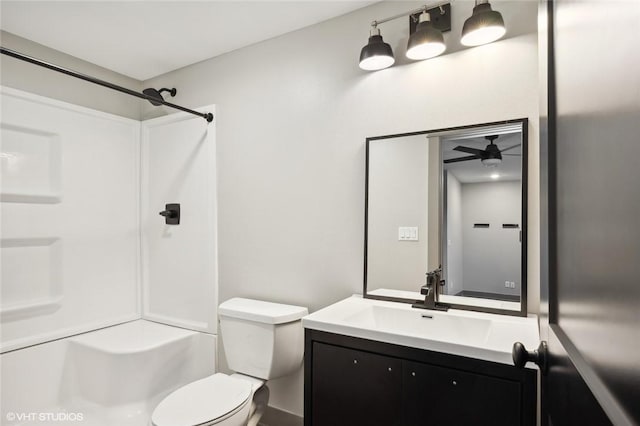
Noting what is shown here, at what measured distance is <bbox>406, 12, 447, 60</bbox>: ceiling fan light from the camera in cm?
169

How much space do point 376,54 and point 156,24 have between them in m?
1.36

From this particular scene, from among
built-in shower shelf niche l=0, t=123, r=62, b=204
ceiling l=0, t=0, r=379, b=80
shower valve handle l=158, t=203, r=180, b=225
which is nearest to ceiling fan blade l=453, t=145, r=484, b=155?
ceiling l=0, t=0, r=379, b=80

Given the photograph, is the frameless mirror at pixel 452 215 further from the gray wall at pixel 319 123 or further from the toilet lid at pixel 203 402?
the toilet lid at pixel 203 402

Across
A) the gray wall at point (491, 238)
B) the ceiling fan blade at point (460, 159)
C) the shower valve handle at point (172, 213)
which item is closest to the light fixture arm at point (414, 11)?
the ceiling fan blade at point (460, 159)

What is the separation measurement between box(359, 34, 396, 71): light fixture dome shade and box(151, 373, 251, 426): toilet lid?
5.78ft

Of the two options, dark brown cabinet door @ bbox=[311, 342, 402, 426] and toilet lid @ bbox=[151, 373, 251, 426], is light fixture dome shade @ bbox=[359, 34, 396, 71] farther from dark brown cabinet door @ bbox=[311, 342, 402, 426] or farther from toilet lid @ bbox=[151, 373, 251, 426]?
toilet lid @ bbox=[151, 373, 251, 426]

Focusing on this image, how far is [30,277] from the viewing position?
229 cm

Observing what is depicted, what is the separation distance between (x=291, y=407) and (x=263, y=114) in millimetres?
1820

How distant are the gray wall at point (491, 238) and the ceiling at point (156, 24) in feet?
3.89

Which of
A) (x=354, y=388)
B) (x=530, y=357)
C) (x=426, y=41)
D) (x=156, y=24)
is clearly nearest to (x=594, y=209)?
(x=530, y=357)

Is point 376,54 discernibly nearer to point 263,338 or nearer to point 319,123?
point 319,123

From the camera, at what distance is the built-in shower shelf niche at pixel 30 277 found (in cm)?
219

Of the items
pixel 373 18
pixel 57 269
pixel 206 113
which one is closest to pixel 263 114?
pixel 206 113

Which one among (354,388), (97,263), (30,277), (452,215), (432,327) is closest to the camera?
(354,388)
